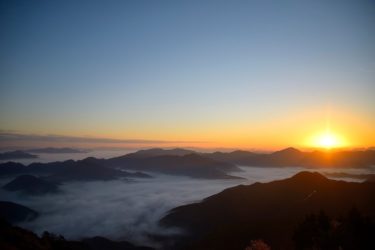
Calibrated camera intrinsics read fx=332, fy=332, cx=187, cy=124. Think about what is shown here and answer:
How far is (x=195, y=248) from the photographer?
12194 centimetres

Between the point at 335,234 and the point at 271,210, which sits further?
the point at 271,210

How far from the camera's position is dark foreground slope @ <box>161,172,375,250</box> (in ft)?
371

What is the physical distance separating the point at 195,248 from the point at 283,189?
81.4 m

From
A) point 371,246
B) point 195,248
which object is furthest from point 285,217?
point 371,246

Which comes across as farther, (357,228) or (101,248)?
(101,248)

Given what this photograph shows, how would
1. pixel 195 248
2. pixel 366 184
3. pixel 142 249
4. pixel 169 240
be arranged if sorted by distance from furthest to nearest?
1. pixel 169 240
2. pixel 142 249
3. pixel 366 184
4. pixel 195 248

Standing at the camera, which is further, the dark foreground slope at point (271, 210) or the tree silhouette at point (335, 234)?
the dark foreground slope at point (271, 210)

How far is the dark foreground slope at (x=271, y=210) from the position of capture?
113 m

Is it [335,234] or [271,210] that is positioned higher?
[335,234]

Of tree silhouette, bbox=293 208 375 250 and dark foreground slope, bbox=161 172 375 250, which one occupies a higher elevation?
tree silhouette, bbox=293 208 375 250

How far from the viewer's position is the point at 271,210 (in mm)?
164875

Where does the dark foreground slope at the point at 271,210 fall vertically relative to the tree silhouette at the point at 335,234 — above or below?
below

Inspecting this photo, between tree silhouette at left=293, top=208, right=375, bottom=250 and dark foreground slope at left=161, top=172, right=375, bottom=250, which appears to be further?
dark foreground slope at left=161, top=172, right=375, bottom=250

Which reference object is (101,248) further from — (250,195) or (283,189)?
(283,189)
